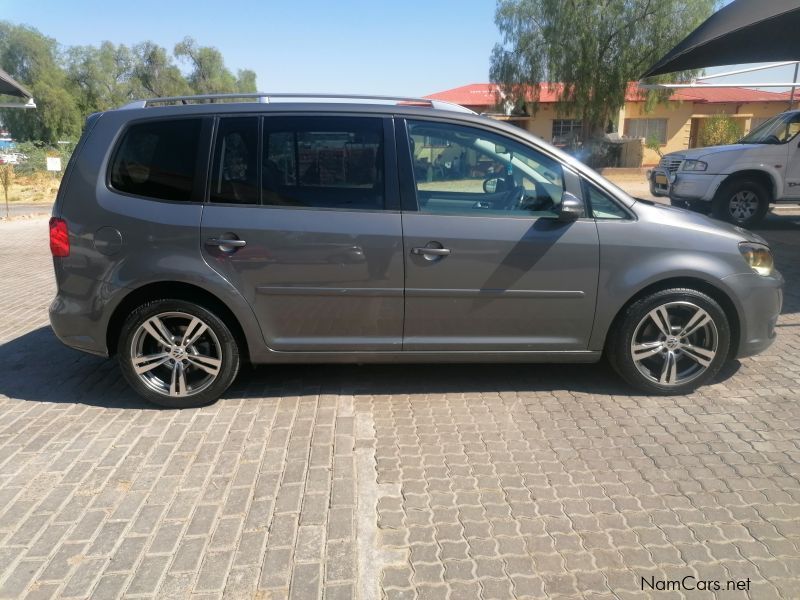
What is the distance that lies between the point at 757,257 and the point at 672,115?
3340cm

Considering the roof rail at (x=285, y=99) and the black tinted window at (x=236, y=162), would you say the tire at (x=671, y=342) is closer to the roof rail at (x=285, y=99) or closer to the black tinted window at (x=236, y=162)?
the roof rail at (x=285, y=99)

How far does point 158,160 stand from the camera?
4059 millimetres

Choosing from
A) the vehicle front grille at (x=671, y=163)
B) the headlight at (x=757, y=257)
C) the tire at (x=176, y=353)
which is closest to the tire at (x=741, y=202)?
the vehicle front grille at (x=671, y=163)

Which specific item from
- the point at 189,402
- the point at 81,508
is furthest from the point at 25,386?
the point at 81,508

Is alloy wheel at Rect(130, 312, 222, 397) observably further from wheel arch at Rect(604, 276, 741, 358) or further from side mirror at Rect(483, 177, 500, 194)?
wheel arch at Rect(604, 276, 741, 358)

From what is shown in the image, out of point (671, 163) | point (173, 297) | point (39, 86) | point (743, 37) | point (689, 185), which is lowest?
point (689, 185)

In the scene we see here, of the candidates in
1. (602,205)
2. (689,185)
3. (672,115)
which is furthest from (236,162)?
(672,115)

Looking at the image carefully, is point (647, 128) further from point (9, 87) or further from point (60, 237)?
point (60, 237)

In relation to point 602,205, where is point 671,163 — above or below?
below

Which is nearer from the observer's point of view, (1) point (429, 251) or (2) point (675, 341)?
(1) point (429, 251)

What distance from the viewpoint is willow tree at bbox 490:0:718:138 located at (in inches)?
1013

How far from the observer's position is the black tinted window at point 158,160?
13.2 ft

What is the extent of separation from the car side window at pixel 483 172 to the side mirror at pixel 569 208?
0.31 ft

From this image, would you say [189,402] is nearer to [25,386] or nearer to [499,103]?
[25,386]
